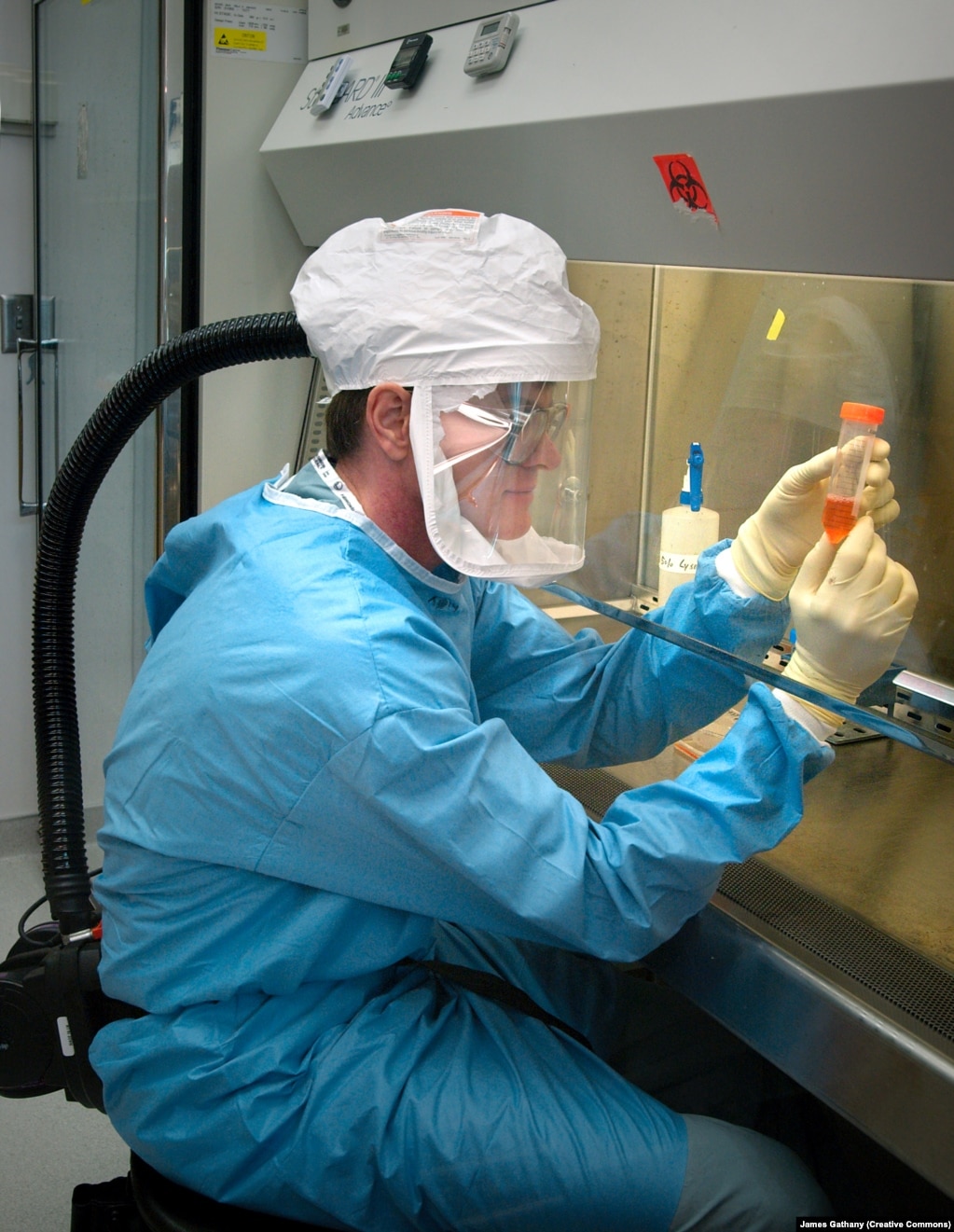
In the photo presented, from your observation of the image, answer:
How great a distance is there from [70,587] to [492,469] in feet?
2.11

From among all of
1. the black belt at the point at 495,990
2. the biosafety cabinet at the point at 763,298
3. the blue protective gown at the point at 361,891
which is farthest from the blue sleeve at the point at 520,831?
the black belt at the point at 495,990

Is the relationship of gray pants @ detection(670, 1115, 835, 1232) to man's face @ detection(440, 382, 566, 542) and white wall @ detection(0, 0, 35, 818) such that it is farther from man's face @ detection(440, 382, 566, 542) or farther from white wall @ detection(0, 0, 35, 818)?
white wall @ detection(0, 0, 35, 818)

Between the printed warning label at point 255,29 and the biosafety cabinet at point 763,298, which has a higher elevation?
the printed warning label at point 255,29

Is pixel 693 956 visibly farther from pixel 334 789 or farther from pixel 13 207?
pixel 13 207

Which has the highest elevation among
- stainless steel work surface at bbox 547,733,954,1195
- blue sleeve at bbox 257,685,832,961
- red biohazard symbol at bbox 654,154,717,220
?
red biohazard symbol at bbox 654,154,717,220

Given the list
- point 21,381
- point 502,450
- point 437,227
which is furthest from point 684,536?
point 21,381

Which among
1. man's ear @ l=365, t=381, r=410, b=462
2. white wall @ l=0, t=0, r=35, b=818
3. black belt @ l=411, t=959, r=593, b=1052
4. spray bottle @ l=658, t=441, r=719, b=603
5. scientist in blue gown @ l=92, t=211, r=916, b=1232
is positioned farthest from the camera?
white wall @ l=0, t=0, r=35, b=818

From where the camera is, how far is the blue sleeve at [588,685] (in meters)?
1.32

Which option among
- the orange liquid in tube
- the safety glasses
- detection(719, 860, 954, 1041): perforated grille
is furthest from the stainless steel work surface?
the safety glasses

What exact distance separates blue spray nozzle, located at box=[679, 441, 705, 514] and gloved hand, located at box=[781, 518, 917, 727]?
36 centimetres

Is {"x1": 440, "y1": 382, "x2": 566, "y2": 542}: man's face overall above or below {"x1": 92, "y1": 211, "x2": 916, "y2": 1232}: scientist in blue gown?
→ above

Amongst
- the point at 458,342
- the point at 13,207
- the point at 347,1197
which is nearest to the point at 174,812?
the point at 347,1197

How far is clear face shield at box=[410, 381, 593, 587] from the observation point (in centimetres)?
110

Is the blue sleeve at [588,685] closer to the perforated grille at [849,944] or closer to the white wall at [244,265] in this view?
the perforated grille at [849,944]
